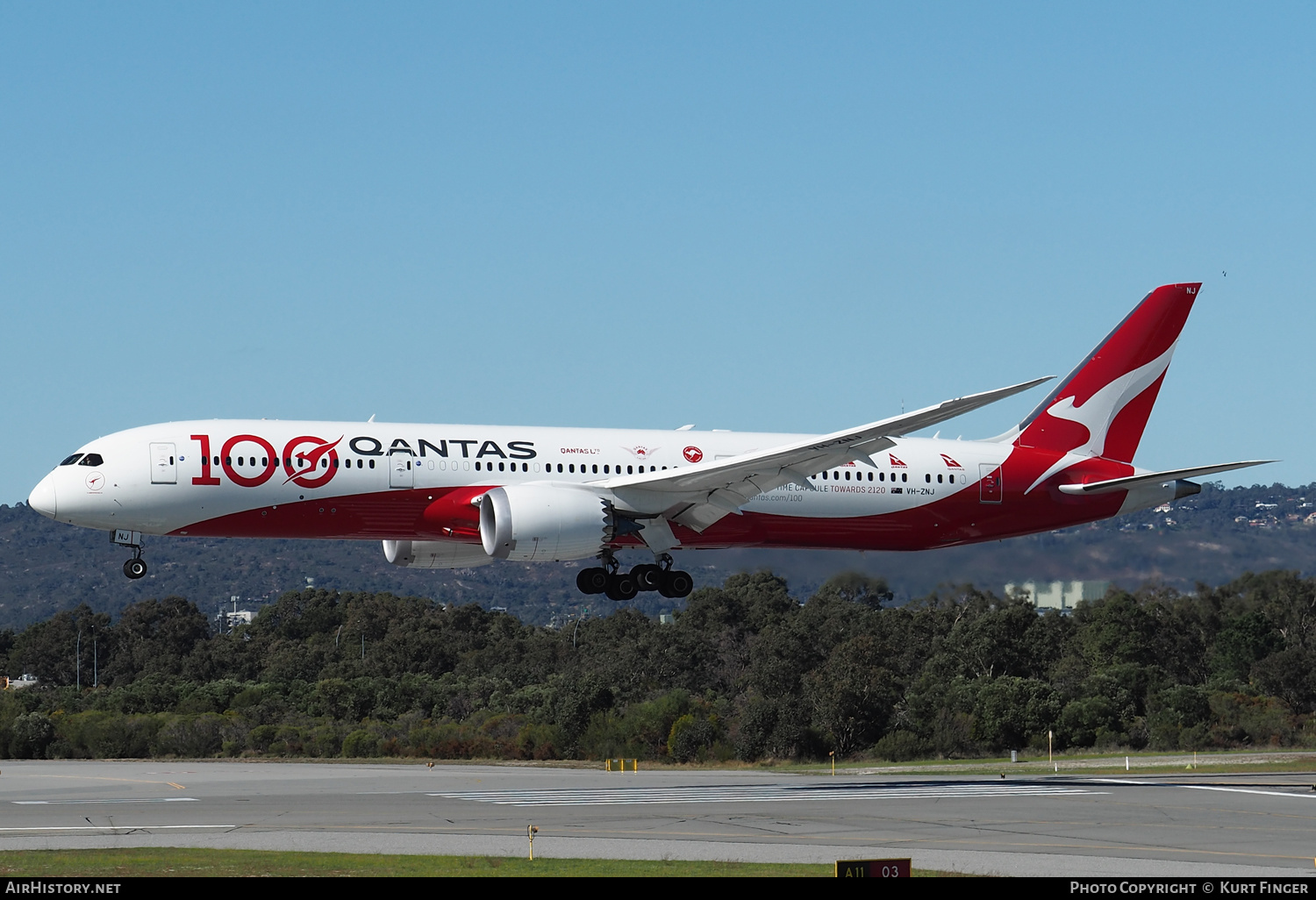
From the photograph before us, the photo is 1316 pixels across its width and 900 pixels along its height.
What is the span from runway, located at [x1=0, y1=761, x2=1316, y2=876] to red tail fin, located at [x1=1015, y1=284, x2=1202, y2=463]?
1088 cm

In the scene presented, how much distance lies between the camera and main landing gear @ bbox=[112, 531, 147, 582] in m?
41.3

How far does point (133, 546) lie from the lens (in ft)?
136

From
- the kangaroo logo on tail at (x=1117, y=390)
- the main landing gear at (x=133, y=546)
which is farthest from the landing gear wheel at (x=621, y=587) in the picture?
the kangaroo logo on tail at (x=1117, y=390)

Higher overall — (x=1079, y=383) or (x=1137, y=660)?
(x=1079, y=383)

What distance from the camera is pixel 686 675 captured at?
119 m

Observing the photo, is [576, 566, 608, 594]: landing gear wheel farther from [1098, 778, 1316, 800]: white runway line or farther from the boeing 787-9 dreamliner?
[1098, 778, 1316, 800]: white runway line

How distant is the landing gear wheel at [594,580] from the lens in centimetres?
4512

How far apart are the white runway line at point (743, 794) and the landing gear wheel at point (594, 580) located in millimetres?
5991

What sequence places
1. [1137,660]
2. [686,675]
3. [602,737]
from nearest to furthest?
[602,737] < [1137,660] < [686,675]

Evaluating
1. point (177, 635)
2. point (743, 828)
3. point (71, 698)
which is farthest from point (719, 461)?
point (177, 635)

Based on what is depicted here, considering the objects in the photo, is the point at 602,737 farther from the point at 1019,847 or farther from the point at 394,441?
the point at 1019,847
